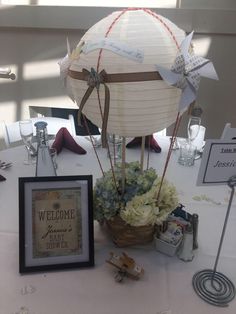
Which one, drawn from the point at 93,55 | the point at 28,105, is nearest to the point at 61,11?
the point at 28,105

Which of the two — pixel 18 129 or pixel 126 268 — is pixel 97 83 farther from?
pixel 18 129

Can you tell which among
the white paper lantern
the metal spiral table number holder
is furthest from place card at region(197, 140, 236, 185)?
the white paper lantern

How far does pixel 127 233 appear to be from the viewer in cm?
79

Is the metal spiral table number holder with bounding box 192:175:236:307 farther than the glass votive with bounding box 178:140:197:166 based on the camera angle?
No

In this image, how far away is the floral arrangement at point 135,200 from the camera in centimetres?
73

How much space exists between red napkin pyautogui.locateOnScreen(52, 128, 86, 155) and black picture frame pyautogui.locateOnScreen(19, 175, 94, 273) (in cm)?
61

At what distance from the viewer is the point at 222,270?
0.75 metres

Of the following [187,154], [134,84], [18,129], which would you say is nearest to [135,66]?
[134,84]

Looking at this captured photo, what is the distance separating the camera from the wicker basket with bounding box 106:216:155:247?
78 cm

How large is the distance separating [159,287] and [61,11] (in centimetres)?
191

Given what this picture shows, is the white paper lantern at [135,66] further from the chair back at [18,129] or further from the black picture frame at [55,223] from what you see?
the chair back at [18,129]

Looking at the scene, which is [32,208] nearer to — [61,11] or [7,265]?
[7,265]

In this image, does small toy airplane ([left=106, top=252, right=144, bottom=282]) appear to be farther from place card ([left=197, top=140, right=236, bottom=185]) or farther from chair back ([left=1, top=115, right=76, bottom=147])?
chair back ([left=1, top=115, right=76, bottom=147])

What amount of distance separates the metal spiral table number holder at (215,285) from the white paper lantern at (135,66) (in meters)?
0.23
